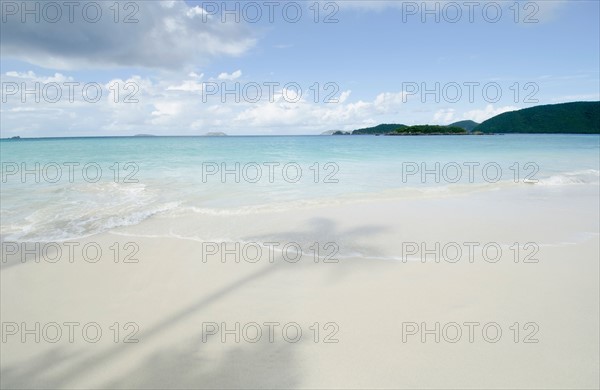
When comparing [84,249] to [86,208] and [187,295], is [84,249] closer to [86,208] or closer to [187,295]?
[187,295]

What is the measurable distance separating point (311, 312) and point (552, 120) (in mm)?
160919

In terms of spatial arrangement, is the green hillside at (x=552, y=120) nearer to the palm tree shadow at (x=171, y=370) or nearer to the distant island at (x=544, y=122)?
the distant island at (x=544, y=122)

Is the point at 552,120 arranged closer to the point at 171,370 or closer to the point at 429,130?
the point at 429,130

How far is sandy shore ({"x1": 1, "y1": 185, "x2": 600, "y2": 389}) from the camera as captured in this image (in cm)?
304

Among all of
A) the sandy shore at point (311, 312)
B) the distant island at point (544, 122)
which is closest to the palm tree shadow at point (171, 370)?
the sandy shore at point (311, 312)

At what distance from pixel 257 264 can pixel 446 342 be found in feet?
10.0

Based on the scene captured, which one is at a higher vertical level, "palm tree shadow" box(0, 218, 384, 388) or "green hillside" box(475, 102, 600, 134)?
"green hillside" box(475, 102, 600, 134)

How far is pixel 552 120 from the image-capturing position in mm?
126875

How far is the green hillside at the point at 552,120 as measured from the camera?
391ft

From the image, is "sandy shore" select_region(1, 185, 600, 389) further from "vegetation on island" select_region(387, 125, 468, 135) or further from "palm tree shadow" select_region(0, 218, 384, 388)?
"vegetation on island" select_region(387, 125, 468, 135)

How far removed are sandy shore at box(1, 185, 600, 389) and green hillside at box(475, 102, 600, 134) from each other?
498 ft

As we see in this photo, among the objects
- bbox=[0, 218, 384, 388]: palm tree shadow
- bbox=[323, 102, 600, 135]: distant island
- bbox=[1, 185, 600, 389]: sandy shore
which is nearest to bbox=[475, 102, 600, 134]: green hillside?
bbox=[323, 102, 600, 135]: distant island

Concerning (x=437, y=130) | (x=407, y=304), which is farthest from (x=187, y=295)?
(x=437, y=130)

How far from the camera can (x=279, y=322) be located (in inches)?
149
